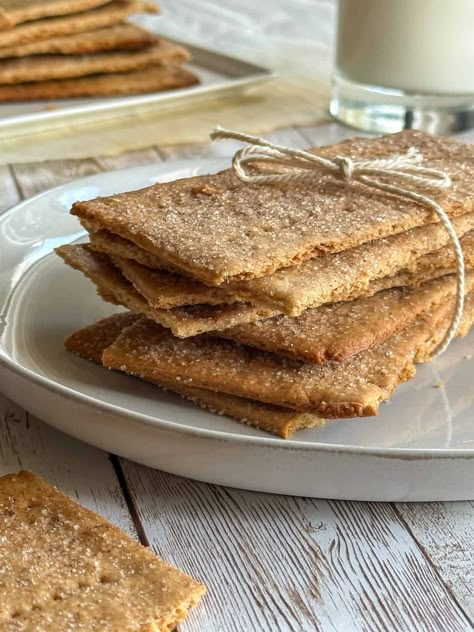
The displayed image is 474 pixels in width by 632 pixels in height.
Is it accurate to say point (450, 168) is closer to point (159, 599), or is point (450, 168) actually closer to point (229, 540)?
point (229, 540)

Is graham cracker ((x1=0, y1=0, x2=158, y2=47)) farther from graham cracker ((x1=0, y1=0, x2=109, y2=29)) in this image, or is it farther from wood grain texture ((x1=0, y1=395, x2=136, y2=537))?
wood grain texture ((x1=0, y1=395, x2=136, y2=537))

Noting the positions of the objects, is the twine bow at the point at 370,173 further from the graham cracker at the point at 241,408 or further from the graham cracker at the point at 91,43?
the graham cracker at the point at 91,43

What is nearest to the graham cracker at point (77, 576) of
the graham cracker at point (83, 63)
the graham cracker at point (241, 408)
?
the graham cracker at point (241, 408)

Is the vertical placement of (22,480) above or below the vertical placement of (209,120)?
above

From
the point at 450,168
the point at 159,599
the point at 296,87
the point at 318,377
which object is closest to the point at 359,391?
the point at 318,377

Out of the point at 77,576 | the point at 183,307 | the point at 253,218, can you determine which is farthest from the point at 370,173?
the point at 77,576

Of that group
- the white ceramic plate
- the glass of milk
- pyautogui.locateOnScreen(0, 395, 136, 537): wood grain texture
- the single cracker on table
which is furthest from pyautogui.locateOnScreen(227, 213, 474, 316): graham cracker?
the glass of milk
